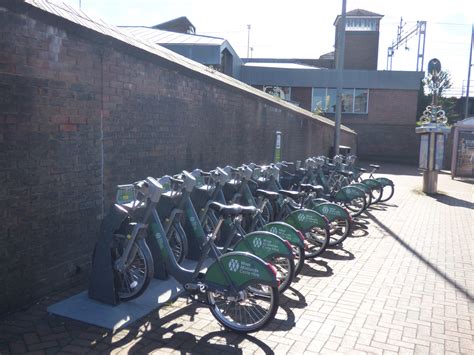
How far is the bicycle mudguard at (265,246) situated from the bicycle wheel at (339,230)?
2.26 meters

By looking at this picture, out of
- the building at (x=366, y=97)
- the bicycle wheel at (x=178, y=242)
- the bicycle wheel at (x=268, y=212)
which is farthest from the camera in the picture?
the building at (x=366, y=97)

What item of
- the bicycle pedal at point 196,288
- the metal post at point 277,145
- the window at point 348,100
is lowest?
the bicycle pedal at point 196,288

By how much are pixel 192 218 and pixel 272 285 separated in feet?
5.01

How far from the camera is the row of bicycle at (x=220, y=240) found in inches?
150

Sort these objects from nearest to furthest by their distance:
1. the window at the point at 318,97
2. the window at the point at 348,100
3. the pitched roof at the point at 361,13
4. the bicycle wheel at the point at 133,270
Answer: the bicycle wheel at the point at 133,270 → the window at the point at 318,97 → the window at the point at 348,100 → the pitched roof at the point at 361,13

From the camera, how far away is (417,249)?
6.97 metres

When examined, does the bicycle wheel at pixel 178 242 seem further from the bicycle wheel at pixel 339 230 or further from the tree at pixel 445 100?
the tree at pixel 445 100

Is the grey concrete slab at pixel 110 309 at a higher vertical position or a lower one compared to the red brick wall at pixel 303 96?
lower

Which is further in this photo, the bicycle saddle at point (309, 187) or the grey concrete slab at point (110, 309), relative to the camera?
the bicycle saddle at point (309, 187)

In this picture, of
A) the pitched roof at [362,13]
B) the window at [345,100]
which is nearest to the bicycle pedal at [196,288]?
the window at [345,100]

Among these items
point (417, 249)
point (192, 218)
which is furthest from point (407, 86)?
point (192, 218)

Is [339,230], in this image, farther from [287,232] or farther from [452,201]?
[452,201]

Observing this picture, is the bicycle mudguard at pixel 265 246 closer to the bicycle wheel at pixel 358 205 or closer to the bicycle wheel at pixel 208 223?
the bicycle wheel at pixel 208 223

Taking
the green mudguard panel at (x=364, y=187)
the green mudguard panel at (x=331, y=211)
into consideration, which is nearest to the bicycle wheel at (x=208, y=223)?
the green mudguard panel at (x=331, y=211)
